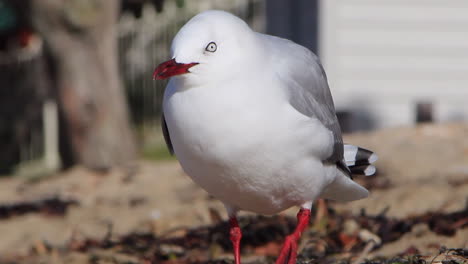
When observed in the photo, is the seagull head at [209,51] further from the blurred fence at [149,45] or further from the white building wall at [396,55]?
the blurred fence at [149,45]

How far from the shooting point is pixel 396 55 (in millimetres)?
10008

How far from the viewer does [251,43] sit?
307 centimetres

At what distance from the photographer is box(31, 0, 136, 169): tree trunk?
894 cm

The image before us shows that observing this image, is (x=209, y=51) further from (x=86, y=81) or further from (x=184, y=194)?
(x=86, y=81)

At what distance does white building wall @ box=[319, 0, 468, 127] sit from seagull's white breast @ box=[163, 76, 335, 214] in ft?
21.9

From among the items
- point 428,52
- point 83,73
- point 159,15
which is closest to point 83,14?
point 83,73

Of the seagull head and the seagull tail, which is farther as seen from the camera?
the seagull tail

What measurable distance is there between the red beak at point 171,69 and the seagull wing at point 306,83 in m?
0.41

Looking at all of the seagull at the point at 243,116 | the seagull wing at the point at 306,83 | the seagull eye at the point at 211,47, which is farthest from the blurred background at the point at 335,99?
the seagull eye at the point at 211,47

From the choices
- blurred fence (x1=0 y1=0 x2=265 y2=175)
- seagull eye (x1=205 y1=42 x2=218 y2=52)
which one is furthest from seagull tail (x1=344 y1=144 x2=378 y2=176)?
blurred fence (x1=0 y1=0 x2=265 y2=175)

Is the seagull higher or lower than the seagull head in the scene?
lower

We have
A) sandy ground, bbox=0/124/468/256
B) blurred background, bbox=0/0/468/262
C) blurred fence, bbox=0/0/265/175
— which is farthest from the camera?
blurred fence, bbox=0/0/265/175

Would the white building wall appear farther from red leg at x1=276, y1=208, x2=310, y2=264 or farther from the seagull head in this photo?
Answer: the seagull head

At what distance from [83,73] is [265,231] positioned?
15.8 ft
